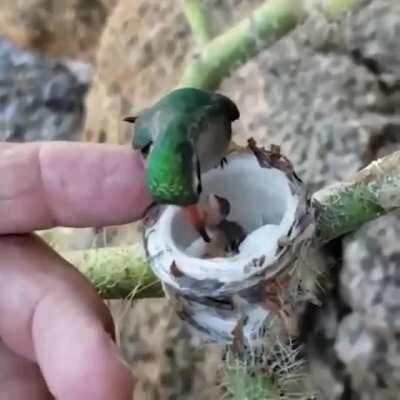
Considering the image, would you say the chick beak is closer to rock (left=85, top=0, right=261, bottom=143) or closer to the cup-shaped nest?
the cup-shaped nest

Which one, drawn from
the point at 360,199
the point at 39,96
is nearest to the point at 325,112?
→ the point at 360,199

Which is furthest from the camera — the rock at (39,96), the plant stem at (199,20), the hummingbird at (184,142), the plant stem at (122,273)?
the rock at (39,96)

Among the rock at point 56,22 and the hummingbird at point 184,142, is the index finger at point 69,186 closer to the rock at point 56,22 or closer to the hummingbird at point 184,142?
the hummingbird at point 184,142

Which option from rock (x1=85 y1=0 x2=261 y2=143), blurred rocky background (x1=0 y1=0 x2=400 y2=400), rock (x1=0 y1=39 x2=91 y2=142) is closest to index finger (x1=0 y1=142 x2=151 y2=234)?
blurred rocky background (x1=0 y1=0 x2=400 y2=400)

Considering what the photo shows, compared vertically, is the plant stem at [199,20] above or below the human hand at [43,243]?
below

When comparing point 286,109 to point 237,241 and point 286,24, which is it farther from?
point 237,241

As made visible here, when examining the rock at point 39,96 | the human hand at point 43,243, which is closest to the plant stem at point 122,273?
the human hand at point 43,243

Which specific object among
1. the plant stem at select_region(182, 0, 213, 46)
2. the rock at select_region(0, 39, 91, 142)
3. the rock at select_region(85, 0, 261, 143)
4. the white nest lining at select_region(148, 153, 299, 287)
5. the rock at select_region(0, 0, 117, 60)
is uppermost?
the white nest lining at select_region(148, 153, 299, 287)
